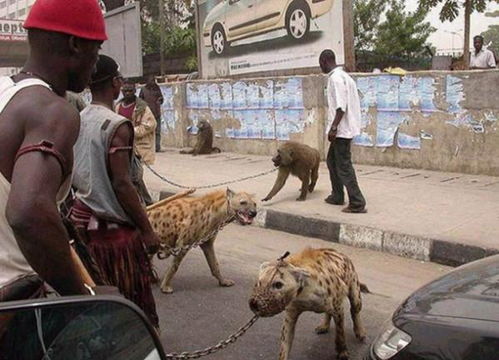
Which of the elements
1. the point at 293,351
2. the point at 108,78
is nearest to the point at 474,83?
the point at 293,351

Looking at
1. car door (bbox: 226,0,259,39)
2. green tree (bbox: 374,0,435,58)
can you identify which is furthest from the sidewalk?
green tree (bbox: 374,0,435,58)

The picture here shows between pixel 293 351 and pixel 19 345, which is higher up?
pixel 19 345

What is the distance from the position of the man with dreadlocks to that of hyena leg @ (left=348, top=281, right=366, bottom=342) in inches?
50.1

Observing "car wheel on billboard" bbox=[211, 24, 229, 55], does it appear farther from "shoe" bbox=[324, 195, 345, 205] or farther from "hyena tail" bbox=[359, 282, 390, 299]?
"hyena tail" bbox=[359, 282, 390, 299]

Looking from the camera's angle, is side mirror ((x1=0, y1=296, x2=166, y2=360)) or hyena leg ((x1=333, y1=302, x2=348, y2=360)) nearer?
side mirror ((x1=0, y1=296, x2=166, y2=360))

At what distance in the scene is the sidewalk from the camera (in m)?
5.82

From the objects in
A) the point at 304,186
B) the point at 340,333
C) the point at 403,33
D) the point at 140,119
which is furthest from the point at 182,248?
the point at 403,33

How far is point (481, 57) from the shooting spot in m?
10.8

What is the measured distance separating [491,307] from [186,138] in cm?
1201

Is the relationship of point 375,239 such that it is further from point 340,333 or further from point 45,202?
point 45,202

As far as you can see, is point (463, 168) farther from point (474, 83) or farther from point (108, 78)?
point (108, 78)

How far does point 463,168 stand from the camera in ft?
28.8

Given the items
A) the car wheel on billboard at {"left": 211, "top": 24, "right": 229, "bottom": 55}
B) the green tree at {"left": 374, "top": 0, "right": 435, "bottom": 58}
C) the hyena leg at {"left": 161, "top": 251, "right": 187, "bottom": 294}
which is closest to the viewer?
the hyena leg at {"left": 161, "top": 251, "right": 187, "bottom": 294}

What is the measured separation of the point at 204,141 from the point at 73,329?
11224 mm
